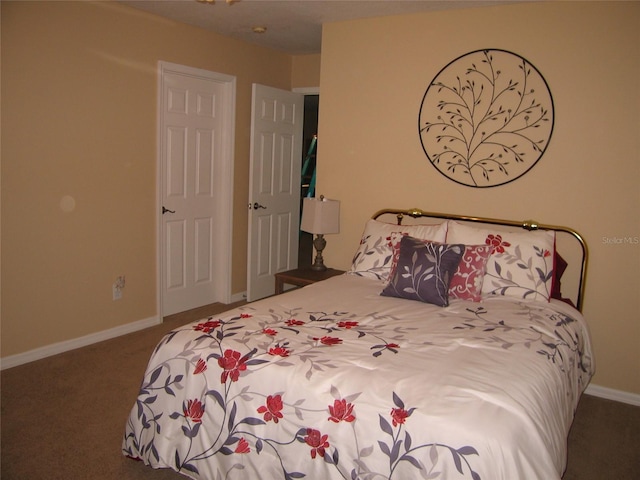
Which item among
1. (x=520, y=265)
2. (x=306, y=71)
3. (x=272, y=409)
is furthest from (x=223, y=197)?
(x=272, y=409)

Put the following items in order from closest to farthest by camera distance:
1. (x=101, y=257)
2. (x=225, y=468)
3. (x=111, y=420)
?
(x=225, y=468), (x=111, y=420), (x=101, y=257)

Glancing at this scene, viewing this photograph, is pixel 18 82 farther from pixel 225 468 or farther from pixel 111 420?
pixel 225 468

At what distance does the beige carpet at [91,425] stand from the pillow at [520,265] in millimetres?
783

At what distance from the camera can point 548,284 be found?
2.82 m

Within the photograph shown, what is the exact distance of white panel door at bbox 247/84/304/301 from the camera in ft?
14.9

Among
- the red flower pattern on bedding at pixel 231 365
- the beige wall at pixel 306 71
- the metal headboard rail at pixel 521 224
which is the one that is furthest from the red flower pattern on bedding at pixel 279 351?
the beige wall at pixel 306 71

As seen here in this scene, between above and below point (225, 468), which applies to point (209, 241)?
above

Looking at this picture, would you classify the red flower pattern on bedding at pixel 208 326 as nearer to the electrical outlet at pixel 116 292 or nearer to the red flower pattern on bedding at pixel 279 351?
the red flower pattern on bedding at pixel 279 351

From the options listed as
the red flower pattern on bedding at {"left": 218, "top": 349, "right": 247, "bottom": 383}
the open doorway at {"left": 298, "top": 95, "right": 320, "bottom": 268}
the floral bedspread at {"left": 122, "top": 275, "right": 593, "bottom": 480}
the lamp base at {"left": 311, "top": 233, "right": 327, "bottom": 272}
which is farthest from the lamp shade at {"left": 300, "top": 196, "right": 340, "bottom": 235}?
the open doorway at {"left": 298, "top": 95, "right": 320, "bottom": 268}

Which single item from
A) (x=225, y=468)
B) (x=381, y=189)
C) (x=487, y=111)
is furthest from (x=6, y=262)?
(x=487, y=111)

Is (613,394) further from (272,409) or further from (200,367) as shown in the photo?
(200,367)

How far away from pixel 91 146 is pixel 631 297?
11.9 feet

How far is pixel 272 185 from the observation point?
15.8 feet

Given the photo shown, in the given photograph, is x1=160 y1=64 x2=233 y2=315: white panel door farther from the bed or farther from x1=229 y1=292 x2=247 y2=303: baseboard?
the bed
